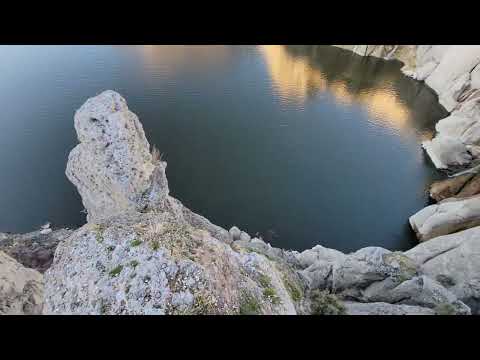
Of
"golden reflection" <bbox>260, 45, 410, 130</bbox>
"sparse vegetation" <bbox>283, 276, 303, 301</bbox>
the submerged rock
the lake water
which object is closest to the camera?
"sparse vegetation" <bbox>283, 276, 303, 301</bbox>

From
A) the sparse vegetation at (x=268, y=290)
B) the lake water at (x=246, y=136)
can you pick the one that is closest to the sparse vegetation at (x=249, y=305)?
the sparse vegetation at (x=268, y=290)

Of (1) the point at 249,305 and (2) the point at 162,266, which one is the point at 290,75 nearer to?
(1) the point at 249,305

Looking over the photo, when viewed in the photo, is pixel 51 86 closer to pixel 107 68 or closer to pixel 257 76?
pixel 107 68

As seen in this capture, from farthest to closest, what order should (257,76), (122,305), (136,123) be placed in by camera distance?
1. (257,76)
2. (136,123)
3. (122,305)

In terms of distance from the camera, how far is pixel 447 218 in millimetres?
24781

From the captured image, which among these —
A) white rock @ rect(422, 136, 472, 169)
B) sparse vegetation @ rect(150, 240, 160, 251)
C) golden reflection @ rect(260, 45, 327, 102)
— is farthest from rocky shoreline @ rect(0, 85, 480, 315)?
golden reflection @ rect(260, 45, 327, 102)

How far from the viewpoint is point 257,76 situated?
4994cm

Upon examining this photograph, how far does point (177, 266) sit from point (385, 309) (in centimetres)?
1058

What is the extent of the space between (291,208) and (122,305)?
22.5 m

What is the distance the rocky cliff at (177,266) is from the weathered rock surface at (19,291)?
1.00 metres

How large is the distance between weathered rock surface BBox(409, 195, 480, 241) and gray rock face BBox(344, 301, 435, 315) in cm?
1232

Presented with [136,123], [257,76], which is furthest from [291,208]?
[257,76]

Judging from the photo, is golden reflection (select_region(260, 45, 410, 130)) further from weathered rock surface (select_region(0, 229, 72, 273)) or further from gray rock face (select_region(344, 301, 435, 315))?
weathered rock surface (select_region(0, 229, 72, 273))

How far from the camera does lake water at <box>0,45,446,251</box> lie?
28734 millimetres
